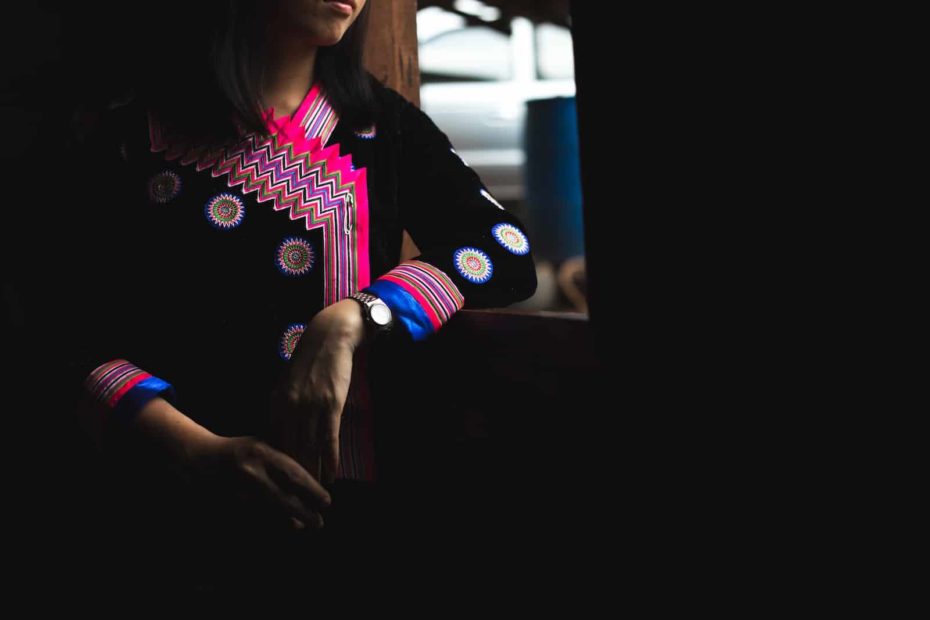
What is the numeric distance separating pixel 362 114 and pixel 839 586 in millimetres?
670

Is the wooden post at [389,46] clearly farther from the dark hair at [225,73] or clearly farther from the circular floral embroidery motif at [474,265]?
the circular floral embroidery motif at [474,265]

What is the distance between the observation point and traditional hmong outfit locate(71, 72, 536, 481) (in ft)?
3.02

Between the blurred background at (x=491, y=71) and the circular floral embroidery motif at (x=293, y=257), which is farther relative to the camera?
the blurred background at (x=491, y=71)

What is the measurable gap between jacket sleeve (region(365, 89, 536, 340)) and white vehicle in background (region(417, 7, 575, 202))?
2170mm

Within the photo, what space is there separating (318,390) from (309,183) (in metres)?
0.24

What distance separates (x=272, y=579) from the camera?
0.96 metres

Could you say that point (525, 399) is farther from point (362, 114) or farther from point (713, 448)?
point (362, 114)

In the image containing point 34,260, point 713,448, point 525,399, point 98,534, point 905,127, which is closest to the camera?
point 905,127

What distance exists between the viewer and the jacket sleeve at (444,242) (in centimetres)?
87

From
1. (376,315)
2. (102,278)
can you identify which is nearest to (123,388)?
(102,278)

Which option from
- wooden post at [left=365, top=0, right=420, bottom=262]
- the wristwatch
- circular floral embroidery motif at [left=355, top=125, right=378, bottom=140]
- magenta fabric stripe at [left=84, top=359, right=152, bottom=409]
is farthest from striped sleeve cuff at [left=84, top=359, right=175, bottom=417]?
wooden post at [left=365, top=0, right=420, bottom=262]

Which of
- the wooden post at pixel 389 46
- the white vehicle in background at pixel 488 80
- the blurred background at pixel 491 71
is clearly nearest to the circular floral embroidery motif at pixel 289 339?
the wooden post at pixel 389 46

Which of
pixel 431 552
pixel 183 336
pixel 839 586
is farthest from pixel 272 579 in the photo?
pixel 839 586

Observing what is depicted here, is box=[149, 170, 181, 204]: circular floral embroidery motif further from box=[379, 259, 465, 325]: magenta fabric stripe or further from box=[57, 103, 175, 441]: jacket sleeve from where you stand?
box=[379, 259, 465, 325]: magenta fabric stripe
